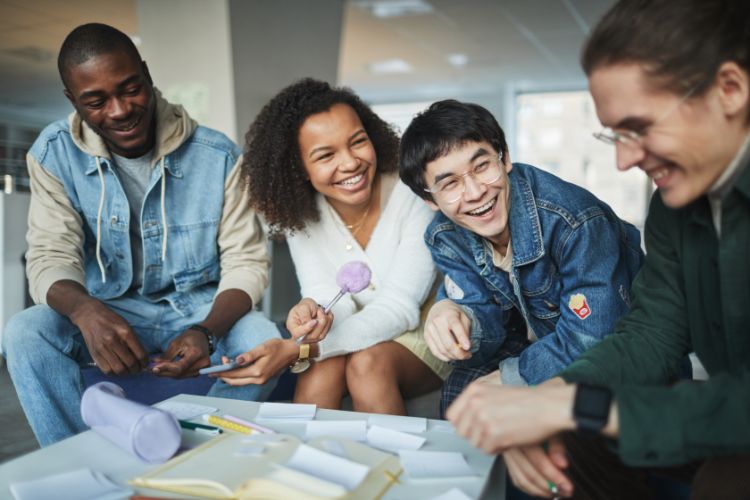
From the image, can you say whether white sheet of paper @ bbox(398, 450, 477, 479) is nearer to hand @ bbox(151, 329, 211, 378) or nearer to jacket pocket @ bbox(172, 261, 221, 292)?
hand @ bbox(151, 329, 211, 378)

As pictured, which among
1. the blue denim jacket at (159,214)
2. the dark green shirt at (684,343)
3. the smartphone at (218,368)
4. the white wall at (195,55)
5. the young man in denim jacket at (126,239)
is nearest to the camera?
the dark green shirt at (684,343)

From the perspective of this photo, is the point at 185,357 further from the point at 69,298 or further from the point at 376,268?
the point at 376,268

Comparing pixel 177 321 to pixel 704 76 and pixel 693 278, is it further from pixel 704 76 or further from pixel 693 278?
pixel 704 76

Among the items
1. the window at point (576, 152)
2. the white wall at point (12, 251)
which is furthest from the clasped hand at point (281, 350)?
the window at point (576, 152)

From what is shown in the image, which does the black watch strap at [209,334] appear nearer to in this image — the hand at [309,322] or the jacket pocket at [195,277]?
the hand at [309,322]

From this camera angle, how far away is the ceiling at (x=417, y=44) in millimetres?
6566

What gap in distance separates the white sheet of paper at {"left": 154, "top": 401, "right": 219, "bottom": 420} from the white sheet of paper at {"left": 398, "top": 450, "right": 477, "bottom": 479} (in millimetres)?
468

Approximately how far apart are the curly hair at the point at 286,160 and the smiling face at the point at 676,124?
121 cm

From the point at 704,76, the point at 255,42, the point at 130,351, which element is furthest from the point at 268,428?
the point at 255,42

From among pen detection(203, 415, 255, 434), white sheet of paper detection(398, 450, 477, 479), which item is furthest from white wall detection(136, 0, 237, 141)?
white sheet of paper detection(398, 450, 477, 479)

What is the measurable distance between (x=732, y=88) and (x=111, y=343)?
146cm

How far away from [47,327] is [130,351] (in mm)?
274

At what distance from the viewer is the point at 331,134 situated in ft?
6.75

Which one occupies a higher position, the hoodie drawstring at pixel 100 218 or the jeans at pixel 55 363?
the hoodie drawstring at pixel 100 218
